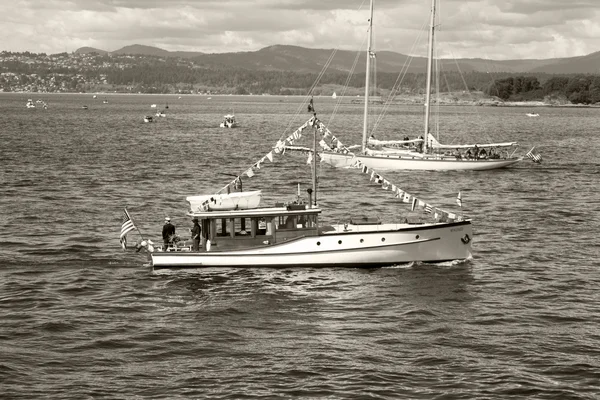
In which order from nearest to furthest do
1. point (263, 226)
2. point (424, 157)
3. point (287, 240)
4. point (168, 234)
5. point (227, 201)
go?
point (287, 240) → point (227, 201) → point (168, 234) → point (263, 226) → point (424, 157)

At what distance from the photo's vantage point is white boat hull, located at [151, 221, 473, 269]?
139 ft

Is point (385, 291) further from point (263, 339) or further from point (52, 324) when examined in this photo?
point (52, 324)

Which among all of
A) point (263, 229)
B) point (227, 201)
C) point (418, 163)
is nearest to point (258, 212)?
point (263, 229)

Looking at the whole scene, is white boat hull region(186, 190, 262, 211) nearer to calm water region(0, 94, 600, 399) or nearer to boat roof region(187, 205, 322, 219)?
boat roof region(187, 205, 322, 219)

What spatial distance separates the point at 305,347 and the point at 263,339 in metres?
1.69

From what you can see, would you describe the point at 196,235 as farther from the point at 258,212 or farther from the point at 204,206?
the point at 258,212

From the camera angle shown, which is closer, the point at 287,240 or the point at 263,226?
the point at 287,240

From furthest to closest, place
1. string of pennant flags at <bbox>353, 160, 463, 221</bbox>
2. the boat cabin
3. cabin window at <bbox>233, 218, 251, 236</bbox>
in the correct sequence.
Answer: string of pennant flags at <bbox>353, 160, 463, 221</bbox>, cabin window at <bbox>233, 218, 251, 236</bbox>, the boat cabin

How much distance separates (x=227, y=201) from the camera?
42.7 metres

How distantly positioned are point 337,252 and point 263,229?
3.66m

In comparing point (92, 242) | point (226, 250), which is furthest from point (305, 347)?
point (92, 242)

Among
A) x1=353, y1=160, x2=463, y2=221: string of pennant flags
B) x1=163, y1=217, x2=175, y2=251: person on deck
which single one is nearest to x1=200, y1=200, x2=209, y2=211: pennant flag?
x1=163, y1=217, x2=175, y2=251: person on deck

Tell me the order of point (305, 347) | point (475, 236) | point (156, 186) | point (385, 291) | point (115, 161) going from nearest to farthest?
point (305, 347)
point (385, 291)
point (475, 236)
point (156, 186)
point (115, 161)

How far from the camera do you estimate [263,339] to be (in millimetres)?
32344
